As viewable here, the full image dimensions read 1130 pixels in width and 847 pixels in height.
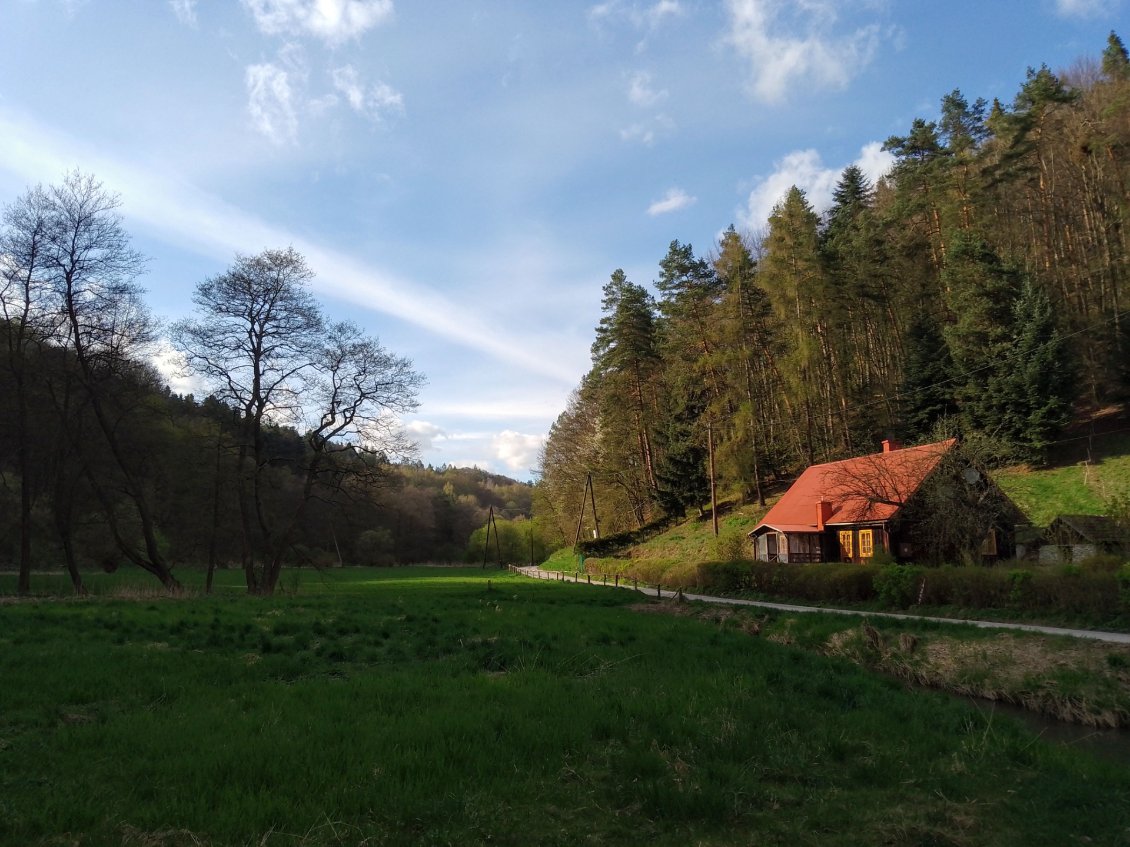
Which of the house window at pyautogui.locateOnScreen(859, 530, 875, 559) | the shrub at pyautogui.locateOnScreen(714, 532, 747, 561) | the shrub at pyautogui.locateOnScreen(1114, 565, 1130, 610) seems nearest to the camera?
the shrub at pyautogui.locateOnScreen(1114, 565, 1130, 610)

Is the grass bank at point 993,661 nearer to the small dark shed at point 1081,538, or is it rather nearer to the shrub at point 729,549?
the small dark shed at point 1081,538

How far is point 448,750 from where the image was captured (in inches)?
228

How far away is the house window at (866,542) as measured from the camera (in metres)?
32.1

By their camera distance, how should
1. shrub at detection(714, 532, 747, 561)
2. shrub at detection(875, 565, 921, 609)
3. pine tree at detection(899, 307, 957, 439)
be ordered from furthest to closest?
1. pine tree at detection(899, 307, 957, 439)
2. shrub at detection(714, 532, 747, 561)
3. shrub at detection(875, 565, 921, 609)

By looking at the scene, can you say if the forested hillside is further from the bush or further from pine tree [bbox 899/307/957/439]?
the bush

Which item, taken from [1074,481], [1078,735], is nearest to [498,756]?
[1078,735]

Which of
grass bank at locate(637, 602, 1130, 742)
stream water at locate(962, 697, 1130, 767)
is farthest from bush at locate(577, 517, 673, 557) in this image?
stream water at locate(962, 697, 1130, 767)

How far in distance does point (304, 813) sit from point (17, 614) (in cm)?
→ 1311

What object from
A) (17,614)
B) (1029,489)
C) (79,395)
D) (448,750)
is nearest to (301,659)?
(448,750)

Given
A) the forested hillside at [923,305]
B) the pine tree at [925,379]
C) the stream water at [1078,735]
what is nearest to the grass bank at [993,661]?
the stream water at [1078,735]

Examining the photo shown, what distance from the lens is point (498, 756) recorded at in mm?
5844

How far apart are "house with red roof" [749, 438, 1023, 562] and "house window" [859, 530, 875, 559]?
0.05m

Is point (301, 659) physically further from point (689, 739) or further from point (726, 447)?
point (726, 447)

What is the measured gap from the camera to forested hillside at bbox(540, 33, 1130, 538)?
35.4 m
